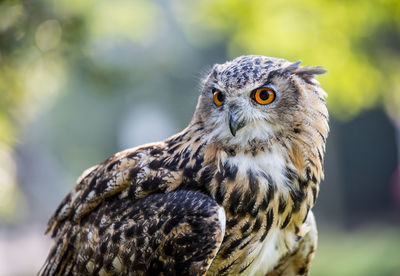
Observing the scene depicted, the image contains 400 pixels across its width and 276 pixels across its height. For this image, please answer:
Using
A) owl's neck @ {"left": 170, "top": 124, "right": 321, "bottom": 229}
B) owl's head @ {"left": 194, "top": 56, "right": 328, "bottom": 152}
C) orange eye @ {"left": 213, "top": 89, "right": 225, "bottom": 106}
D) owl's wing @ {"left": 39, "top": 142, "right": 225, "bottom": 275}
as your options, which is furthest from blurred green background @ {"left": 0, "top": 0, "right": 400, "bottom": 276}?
owl's wing @ {"left": 39, "top": 142, "right": 225, "bottom": 275}

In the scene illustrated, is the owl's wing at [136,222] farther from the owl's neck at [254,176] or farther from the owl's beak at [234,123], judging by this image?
the owl's beak at [234,123]

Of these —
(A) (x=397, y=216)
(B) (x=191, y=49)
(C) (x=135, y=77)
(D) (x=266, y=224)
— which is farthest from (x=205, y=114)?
(B) (x=191, y=49)

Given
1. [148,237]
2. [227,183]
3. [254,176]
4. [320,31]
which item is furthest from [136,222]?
[320,31]

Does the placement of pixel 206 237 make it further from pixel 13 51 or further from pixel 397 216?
pixel 397 216

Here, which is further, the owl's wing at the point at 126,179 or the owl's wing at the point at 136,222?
the owl's wing at the point at 126,179

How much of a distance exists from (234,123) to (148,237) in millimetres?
736

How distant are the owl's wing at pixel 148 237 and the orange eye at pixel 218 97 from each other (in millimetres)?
538

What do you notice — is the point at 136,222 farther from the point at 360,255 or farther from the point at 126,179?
the point at 360,255

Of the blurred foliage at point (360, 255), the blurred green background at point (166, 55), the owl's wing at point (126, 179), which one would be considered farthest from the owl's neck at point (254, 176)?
the blurred foliage at point (360, 255)

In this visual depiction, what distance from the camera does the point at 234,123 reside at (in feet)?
9.38

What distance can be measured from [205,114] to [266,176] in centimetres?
49

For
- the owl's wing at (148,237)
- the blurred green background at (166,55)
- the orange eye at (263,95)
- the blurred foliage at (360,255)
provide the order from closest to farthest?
the owl's wing at (148,237), the orange eye at (263,95), the blurred green background at (166,55), the blurred foliage at (360,255)

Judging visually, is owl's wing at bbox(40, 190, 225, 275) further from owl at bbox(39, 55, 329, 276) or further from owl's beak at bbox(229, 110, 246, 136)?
owl's beak at bbox(229, 110, 246, 136)

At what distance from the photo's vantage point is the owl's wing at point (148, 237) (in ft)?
8.60
